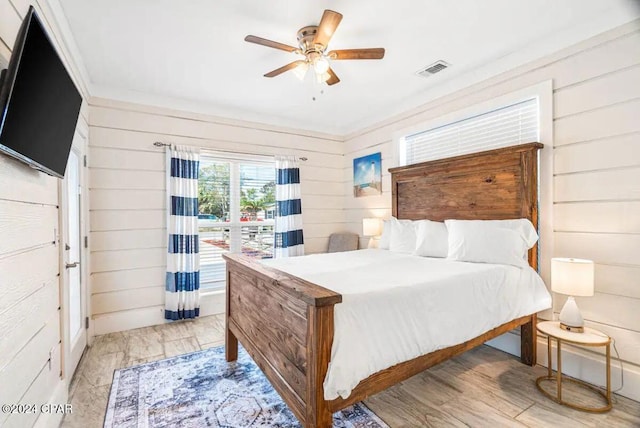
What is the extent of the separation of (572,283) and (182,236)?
3.63 m

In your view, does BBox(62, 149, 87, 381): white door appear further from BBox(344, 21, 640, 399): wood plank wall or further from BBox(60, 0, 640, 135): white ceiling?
BBox(344, 21, 640, 399): wood plank wall

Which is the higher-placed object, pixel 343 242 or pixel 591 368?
pixel 343 242

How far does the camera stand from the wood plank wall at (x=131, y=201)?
3.22 metres

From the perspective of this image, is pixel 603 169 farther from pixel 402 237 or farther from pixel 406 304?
pixel 406 304

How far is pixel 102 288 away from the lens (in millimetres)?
3238

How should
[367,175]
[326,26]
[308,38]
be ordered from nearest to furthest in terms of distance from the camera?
[326,26] → [308,38] → [367,175]

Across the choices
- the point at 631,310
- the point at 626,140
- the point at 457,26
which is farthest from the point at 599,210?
the point at 457,26

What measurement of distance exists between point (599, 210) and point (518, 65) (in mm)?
1399

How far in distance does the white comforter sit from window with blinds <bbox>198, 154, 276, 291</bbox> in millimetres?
1735

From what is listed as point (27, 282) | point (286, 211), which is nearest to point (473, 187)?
point (286, 211)

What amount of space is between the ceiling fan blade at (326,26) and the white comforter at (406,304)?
1.58 m

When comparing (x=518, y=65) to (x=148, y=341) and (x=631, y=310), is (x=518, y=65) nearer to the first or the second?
(x=631, y=310)

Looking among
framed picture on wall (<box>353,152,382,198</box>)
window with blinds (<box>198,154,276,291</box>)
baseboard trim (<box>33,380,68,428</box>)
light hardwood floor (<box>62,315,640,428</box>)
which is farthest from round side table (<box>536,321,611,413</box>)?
window with blinds (<box>198,154,276,291</box>)

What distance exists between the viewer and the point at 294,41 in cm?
242
